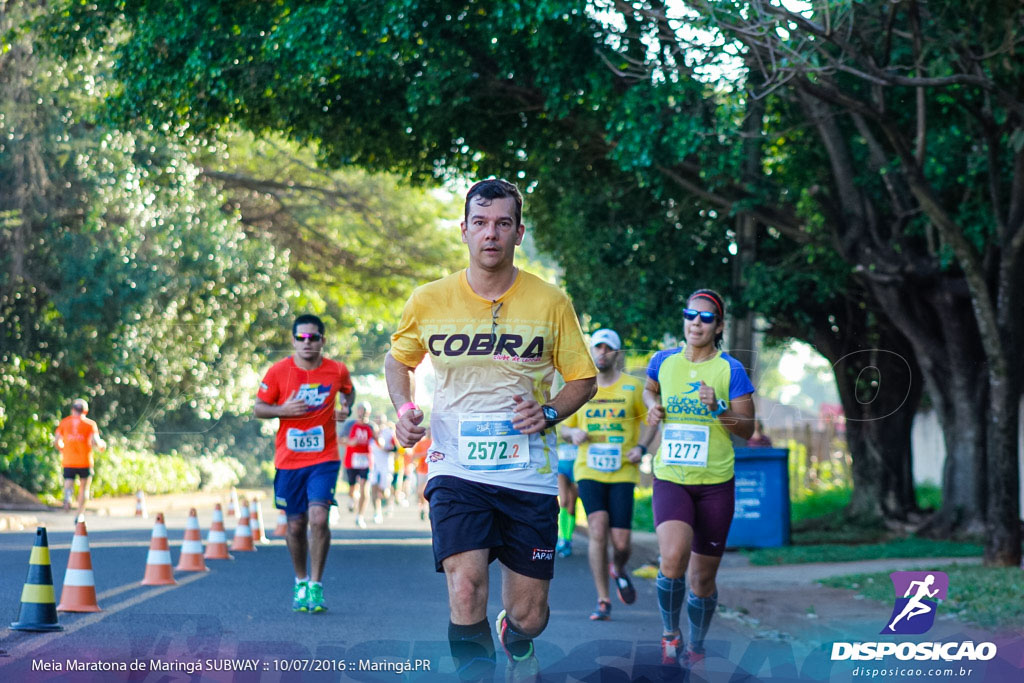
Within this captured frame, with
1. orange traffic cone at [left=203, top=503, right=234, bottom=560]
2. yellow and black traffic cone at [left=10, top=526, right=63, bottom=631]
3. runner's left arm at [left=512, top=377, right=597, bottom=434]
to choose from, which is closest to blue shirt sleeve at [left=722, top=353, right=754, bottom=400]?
runner's left arm at [left=512, top=377, right=597, bottom=434]

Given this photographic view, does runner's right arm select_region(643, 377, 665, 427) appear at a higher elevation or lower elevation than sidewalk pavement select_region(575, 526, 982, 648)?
higher

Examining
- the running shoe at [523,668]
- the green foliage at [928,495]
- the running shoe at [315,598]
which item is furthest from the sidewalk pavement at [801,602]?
the green foliage at [928,495]

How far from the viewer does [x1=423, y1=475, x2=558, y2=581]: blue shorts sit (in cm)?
516

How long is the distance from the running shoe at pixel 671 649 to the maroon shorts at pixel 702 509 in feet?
1.63

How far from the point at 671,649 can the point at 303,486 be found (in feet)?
10.0

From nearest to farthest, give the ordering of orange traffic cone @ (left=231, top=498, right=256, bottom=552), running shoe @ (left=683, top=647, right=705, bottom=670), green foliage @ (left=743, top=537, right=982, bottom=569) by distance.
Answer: running shoe @ (left=683, top=647, right=705, bottom=670) < green foliage @ (left=743, top=537, right=982, bottom=569) < orange traffic cone @ (left=231, top=498, right=256, bottom=552)

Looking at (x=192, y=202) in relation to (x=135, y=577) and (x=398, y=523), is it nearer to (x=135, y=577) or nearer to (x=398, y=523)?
(x=398, y=523)

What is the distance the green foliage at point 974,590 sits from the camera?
28.2ft

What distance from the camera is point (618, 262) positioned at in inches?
696

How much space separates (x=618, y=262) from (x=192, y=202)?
11.7m

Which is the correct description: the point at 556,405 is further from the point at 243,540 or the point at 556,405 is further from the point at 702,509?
the point at 243,540

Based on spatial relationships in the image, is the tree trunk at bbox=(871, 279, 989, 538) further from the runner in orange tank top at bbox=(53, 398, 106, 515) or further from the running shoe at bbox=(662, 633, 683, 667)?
the runner in orange tank top at bbox=(53, 398, 106, 515)

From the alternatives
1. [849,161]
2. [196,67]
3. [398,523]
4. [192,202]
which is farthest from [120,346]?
[849,161]

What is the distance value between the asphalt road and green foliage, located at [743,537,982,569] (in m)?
2.41
